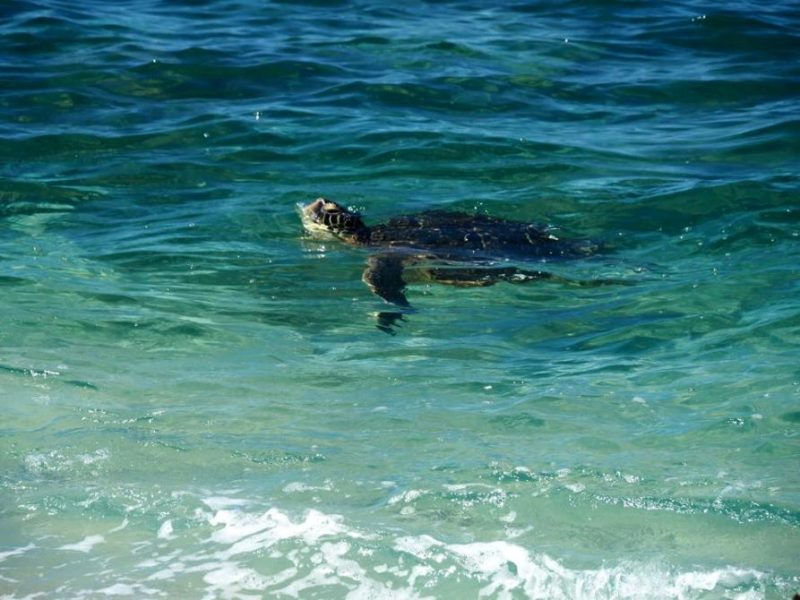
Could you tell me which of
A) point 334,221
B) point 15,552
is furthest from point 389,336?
point 15,552

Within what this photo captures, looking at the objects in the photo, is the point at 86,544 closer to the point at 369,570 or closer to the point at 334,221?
the point at 369,570

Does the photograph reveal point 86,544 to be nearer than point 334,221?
Yes

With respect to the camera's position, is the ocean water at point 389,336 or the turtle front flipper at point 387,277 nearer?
the ocean water at point 389,336

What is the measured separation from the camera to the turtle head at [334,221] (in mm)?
9266

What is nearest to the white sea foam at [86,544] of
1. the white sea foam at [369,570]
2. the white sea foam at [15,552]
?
the white sea foam at [369,570]

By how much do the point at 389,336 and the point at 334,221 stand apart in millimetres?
2061

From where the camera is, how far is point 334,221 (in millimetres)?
9258

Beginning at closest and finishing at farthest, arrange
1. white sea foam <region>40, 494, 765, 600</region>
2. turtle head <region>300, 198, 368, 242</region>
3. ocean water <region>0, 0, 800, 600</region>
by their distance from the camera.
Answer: white sea foam <region>40, 494, 765, 600</region> < ocean water <region>0, 0, 800, 600</region> < turtle head <region>300, 198, 368, 242</region>

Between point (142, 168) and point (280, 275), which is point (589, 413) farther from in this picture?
point (142, 168)

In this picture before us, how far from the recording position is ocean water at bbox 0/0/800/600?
4816 mm

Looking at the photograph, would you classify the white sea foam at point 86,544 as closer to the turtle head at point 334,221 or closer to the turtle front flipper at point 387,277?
the turtle front flipper at point 387,277

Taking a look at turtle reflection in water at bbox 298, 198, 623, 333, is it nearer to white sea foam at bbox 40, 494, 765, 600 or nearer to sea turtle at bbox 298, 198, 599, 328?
sea turtle at bbox 298, 198, 599, 328

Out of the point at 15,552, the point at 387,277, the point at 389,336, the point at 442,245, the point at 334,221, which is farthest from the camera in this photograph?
the point at 334,221

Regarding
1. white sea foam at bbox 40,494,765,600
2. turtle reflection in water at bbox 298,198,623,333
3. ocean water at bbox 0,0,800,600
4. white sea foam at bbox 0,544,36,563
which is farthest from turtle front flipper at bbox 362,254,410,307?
white sea foam at bbox 0,544,36,563
